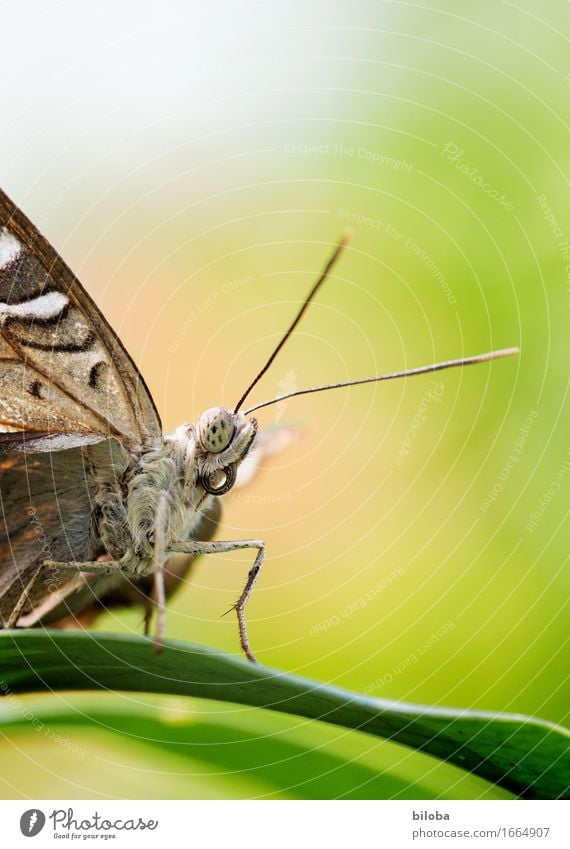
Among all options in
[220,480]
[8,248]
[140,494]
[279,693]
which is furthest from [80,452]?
[279,693]

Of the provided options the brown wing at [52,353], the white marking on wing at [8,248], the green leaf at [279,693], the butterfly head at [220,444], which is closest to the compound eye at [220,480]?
the butterfly head at [220,444]

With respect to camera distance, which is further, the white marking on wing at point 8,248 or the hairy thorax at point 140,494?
the hairy thorax at point 140,494

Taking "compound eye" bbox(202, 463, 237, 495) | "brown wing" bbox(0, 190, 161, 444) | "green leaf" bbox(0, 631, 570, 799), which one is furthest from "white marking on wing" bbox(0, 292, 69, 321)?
"green leaf" bbox(0, 631, 570, 799)

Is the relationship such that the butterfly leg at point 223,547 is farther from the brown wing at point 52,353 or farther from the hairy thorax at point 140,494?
the brown wing at point 52,353

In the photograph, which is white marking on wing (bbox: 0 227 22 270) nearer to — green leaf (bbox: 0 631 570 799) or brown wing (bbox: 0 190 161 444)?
brown wing (bbox: 0 190 161 444)

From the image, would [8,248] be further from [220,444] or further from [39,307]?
[220,444]
